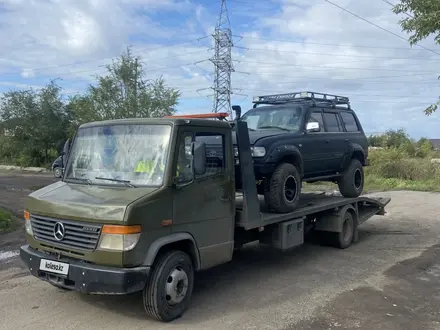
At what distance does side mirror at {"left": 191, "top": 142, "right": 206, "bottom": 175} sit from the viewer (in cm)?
527

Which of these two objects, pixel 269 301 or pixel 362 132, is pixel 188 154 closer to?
pixel 269 301

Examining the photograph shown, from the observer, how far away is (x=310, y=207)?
7883 millimetres

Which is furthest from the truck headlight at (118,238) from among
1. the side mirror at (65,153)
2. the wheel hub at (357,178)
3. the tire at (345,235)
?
the wheel hub at (357,178)

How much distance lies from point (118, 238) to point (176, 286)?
0.96 m

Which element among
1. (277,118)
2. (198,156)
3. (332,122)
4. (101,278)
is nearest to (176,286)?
(101,278)

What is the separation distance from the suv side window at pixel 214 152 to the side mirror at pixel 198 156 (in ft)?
0.53

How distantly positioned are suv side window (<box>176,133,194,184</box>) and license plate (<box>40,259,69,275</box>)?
149cm

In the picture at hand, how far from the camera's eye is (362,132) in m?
10.2

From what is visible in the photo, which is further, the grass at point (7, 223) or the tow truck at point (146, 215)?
the grass at point (7, 223)

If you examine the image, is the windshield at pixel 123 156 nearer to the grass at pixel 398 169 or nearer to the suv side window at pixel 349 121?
the suv side window at pixel 349 121

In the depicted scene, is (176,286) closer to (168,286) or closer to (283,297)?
(168,286)

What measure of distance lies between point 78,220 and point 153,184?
86 cm

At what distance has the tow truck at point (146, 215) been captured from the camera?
4652 mm

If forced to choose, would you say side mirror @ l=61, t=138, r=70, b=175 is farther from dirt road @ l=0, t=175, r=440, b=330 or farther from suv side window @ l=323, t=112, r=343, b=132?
suv side window @ l=323, t=112, r=343, b=132
